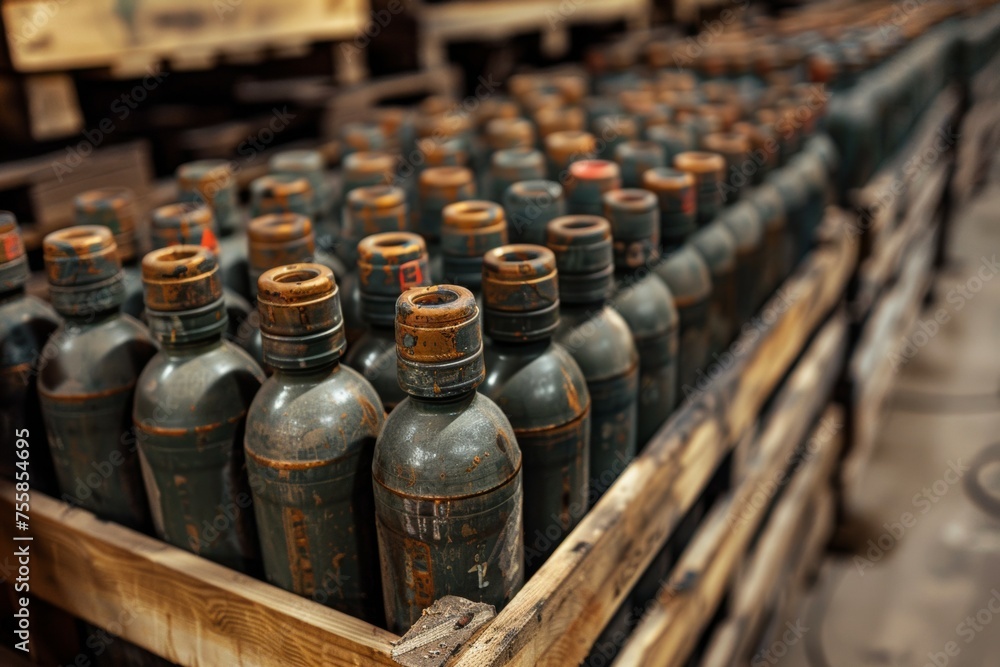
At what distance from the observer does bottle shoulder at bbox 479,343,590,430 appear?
50.9 inches

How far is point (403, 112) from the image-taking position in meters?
3.05

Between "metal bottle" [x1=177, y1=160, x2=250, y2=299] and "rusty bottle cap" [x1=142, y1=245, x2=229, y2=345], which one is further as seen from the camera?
"metal bottle" [x1=177, y1=160, x2=250, y2=299]

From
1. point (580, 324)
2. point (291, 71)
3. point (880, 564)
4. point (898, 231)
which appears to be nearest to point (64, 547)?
point (580, 324)

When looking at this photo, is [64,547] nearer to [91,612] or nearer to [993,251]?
[91,612]

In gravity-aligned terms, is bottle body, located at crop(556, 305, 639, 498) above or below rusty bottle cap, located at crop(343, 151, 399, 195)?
below

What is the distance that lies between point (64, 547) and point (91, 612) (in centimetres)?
12

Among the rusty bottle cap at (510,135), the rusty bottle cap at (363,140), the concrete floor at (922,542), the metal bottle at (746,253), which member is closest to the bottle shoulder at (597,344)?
the metal bottle at (746,253)

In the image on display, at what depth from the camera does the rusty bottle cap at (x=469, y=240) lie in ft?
4.92

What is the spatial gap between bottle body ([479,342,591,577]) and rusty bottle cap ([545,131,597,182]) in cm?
93

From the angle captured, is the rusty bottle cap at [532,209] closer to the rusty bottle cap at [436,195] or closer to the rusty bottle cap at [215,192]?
the rusty bottle cap at [436,195]

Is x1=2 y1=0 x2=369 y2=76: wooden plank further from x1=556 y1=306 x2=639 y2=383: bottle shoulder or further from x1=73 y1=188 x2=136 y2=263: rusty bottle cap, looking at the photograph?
x1=556 y1=306 x2=639 y2=383: bottle shoulder

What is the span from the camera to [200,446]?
1.30 metres

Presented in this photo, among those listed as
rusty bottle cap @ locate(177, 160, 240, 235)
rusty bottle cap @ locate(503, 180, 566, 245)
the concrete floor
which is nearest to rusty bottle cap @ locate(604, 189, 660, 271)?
rusty bottle cap @ locate(503, 180, 566, 245)

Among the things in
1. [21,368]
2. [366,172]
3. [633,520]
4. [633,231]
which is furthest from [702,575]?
[21,368]
